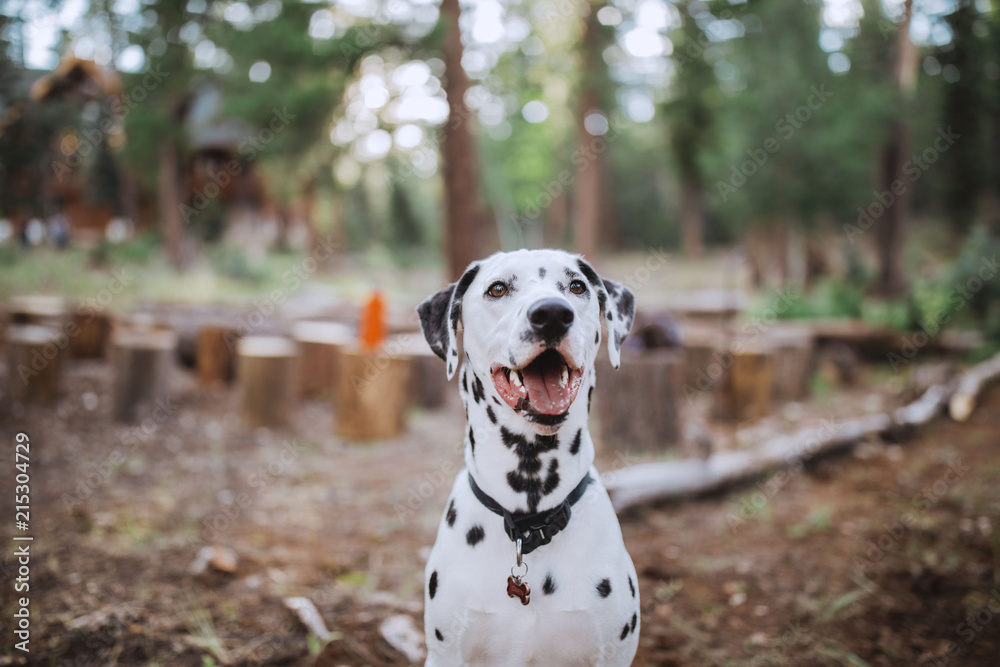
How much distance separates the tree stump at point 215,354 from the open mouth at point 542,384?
751cm

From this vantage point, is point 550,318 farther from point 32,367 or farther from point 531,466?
point 32,367

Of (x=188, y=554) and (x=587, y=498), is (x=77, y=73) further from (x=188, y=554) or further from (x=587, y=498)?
(x=587, y=498)

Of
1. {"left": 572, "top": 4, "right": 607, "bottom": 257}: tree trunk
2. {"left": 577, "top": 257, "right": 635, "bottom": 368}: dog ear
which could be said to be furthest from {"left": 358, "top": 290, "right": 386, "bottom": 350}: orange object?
{"left": 572, "top": 4, "right": 607, "bottom": 257}: tree trunk

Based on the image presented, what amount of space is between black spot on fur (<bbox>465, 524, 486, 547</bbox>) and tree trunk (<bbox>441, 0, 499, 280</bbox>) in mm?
5893

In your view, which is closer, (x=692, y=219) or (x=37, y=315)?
(x=37, y=315)

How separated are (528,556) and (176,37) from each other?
17130mm

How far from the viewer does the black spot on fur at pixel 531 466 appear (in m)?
2.32

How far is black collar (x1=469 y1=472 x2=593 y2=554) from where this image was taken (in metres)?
2.23

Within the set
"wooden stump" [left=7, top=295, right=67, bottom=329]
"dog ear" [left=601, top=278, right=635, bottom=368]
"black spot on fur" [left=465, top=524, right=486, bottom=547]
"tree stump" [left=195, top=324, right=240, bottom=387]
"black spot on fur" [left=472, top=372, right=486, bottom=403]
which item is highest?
"dog ear" [left=601, top=278, right=635, bottom=368]

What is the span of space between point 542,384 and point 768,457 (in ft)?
14.7

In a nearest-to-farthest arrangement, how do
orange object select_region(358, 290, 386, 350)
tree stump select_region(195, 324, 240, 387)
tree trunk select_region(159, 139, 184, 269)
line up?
orange object select_region(358, 290, 386, 350), tree stump select_region(195, 324, 240, 387), tree trunk select_region(159, 139, 184, 269)

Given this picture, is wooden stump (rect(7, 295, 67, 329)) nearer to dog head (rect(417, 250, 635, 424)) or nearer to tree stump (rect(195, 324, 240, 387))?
tree stump (rect(195, 324, 240, 387))

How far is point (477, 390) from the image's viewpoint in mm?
2430

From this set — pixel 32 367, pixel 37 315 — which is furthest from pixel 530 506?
pixel 37 315
